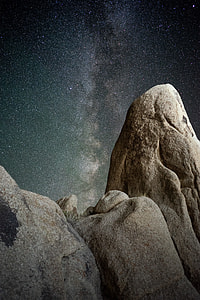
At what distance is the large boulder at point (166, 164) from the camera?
3883mm

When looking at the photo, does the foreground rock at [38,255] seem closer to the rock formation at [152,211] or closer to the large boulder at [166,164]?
the rock formation at [152,211]

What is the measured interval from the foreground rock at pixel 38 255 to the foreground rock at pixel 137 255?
0.88ft

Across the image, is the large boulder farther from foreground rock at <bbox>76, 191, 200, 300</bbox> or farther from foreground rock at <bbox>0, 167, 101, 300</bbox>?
foreground rock at <bbox>0, 167, 101, 300</bbox>

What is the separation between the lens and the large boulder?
3.88 m

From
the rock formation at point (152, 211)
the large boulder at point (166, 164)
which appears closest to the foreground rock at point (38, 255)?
the rock formation at point (152, 211)

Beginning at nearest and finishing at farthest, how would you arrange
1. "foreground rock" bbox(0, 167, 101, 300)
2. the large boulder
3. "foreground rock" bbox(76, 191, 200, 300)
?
"foreground rock" bbox(0, 167, 101, 300)
"foreground rock" bbox(76, 191, 200, 300)
the large boulder

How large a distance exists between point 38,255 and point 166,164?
3.48m

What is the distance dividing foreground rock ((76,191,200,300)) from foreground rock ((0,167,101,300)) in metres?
0.27

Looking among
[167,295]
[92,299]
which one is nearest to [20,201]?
[92,299]

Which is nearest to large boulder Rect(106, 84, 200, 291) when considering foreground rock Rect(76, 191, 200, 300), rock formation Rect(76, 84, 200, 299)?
rock formation Rect(76, 84, 200, 299)

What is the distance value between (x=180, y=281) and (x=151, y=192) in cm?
191

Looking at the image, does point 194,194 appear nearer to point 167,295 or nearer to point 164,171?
point 164,171

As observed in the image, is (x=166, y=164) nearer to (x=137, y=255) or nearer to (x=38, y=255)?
(x=137, y=255)

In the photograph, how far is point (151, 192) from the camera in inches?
185
